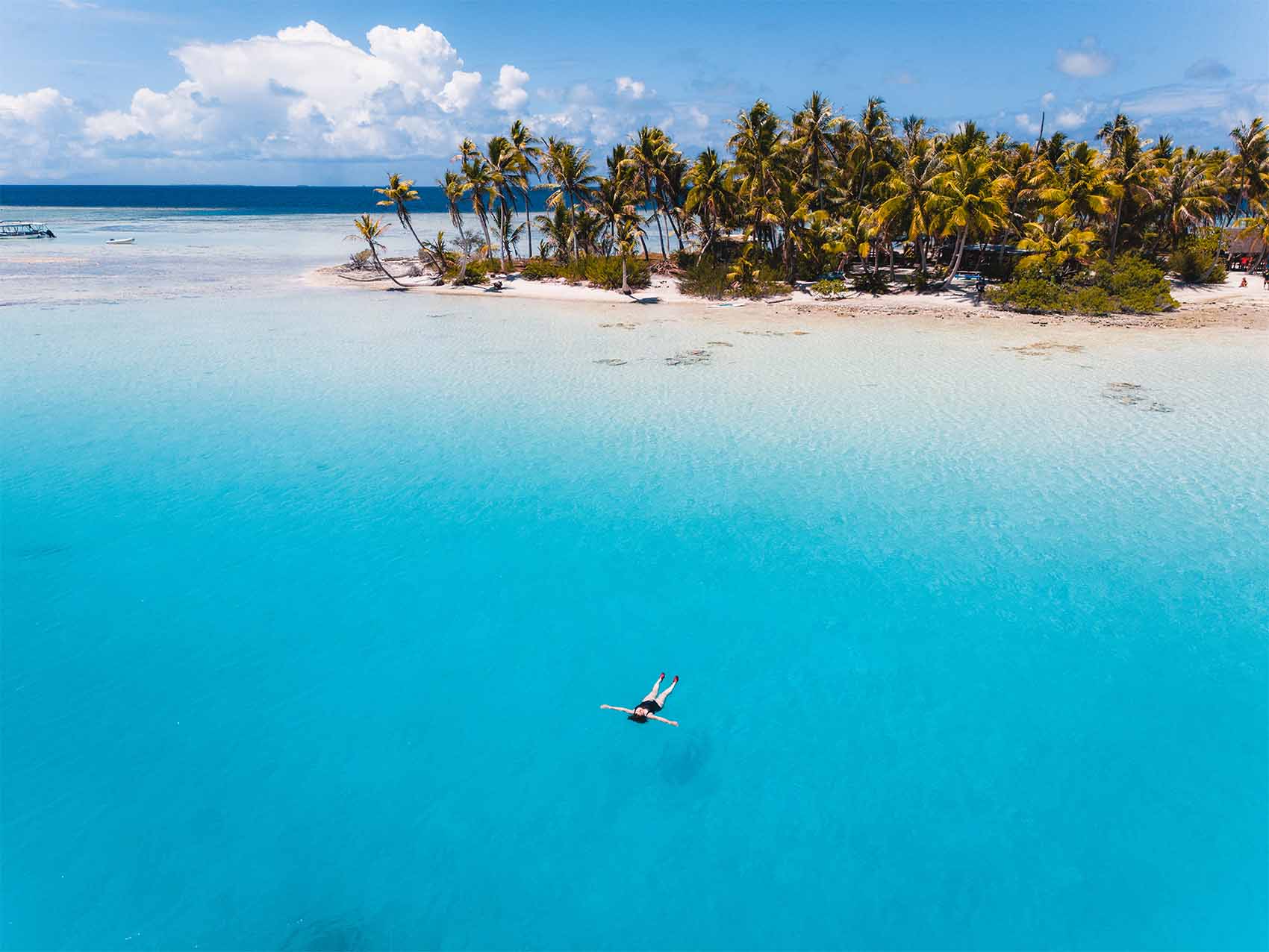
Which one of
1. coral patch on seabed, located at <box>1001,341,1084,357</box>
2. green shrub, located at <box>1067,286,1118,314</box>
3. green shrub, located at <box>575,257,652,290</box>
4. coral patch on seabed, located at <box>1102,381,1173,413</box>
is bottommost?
coral patch on seabed, located at <box>1102,381,1173,413</box>

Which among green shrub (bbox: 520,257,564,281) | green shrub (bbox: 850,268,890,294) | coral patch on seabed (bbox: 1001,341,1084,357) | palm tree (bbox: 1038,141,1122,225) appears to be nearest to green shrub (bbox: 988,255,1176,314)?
palm tree (bbox: 1038,141,1122,225)

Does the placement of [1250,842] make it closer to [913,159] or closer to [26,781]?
[26,781]

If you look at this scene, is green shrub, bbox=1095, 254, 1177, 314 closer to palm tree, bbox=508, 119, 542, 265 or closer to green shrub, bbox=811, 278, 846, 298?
green shrub, bbox=811, 278, 846, 298

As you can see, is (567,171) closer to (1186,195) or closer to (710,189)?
(710,189)

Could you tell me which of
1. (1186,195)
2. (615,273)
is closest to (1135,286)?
(1186,195)

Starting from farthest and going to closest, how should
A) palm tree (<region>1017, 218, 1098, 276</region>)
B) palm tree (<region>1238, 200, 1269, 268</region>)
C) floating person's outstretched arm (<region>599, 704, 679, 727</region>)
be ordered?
1. palm tree (<region>1238, 200, 1269, 268</region>)
2. palm tree (<region>1017, 218, 1098, 276</region>)
3. floating person's outstretched arm (<region>599, 704, 679, 727</region>)

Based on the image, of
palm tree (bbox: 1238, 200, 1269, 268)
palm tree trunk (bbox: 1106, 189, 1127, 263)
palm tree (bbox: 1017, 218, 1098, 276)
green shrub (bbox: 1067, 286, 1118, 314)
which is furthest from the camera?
palm tree trunk (bbox: 1106, 189, 1127, 263)
